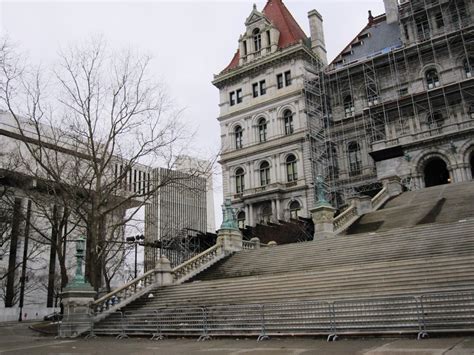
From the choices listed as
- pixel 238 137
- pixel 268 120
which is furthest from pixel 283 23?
pixel 238 137

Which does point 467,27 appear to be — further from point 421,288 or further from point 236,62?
point 421,288

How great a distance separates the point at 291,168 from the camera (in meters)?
48.5

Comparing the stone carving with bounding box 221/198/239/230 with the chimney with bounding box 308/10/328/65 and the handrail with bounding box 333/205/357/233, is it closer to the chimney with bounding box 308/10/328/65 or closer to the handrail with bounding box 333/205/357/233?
the handrail with bounding box 333/205/357/233

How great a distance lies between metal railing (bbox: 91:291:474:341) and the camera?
400 inches

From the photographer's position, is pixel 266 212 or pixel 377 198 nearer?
pixel 377 198

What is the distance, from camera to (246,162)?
51.6m

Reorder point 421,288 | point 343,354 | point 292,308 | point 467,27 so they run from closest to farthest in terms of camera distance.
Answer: point 343,354 → point 421,288 → point 292,308 → point 467,27

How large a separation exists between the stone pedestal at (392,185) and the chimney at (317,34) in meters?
23.2

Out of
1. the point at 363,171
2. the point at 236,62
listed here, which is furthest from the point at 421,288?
the point at 236,62

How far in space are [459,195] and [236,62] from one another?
121 ft

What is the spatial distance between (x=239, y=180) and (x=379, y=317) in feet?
135

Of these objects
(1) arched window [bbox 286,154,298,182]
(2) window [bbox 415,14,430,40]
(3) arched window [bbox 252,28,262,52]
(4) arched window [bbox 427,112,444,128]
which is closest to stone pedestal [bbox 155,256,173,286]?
(1) arched window [bbox 286,154,298,182]

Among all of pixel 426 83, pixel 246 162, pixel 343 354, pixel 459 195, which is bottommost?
pixel 343 354

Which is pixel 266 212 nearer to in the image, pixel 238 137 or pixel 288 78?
pixel 238 137
